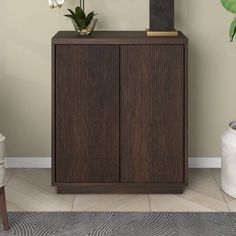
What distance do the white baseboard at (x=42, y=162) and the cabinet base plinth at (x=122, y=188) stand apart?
0.50 meters

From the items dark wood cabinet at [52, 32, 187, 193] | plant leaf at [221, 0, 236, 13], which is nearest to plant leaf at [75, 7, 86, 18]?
dark wood cabinet at [52, 32, 187, 193]

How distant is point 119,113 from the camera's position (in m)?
3.44

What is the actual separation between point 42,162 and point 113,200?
2.40ft

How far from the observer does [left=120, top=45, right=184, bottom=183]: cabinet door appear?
339 centimetres

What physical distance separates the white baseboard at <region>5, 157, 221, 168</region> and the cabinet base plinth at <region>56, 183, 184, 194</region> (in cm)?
50

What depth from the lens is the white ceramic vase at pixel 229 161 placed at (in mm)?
3422

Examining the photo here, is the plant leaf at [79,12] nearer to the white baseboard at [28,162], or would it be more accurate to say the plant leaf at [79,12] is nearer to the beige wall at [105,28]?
the beige wall at [105,28]

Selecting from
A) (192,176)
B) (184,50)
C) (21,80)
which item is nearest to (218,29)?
(184,50)

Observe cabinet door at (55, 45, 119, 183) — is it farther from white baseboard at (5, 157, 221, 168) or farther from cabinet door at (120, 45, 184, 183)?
white baseboard at (5, 157, 221, 168)

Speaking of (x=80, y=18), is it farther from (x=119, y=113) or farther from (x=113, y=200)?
(x=113, y=200)

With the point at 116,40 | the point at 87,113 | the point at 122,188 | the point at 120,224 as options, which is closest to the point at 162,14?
the point at 116,40

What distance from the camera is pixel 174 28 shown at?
3732mm

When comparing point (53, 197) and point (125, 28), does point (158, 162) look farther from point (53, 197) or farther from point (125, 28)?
point (125, 28)

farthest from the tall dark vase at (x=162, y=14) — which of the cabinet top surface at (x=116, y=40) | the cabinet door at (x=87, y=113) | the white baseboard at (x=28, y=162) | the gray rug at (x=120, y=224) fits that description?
the white baseboard at (x=28, y=162)
